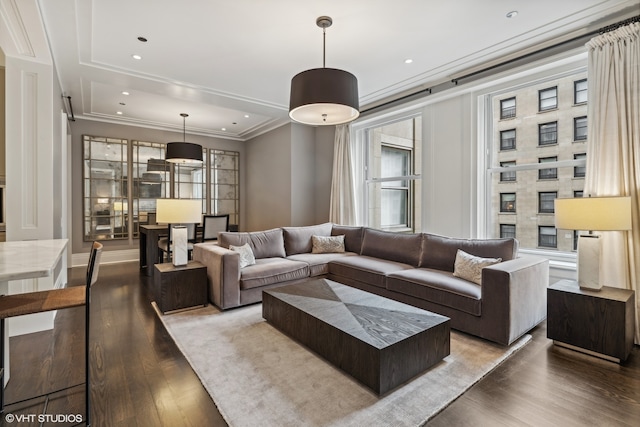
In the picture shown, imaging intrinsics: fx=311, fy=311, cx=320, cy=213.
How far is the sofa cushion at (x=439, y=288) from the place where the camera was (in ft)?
9.02

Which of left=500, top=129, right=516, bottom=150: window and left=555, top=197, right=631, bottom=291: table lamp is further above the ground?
left=500, top=129, right=516, bottom=150: window

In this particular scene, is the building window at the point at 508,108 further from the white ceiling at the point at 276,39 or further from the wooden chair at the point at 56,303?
the wooden chair at the point at 56,303

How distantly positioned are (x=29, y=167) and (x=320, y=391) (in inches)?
135

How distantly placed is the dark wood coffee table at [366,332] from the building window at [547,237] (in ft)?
7.00

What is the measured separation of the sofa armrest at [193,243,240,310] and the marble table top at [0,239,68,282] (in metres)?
1.37

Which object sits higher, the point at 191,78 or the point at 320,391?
the point at 191,78

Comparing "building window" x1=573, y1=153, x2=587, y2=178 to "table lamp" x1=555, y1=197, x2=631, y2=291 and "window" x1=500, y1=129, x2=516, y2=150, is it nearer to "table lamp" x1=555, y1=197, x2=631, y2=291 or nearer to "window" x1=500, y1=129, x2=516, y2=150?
"window" x1=500, y1=129, x2=516, y2=150

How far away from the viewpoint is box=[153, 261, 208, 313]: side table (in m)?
3.30

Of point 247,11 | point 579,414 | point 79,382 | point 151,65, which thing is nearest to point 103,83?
point 151,65

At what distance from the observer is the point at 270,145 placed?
6.81m

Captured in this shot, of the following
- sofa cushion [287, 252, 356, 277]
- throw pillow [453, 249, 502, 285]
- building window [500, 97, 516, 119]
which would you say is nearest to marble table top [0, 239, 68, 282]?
sofa cushion [287, 252, 356, 277]

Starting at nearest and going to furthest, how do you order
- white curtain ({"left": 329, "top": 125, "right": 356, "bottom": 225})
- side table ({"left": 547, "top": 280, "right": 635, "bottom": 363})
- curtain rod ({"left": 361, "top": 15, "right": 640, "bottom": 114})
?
1. side table ({"left": 547, "top": 280, "right": 635, "bottom": 363})
2. curtain rod ({"left": 361, "top": 15, "right": 640, "bottom": 114})
3. white curtain ({"left": 329, "top": 125, "right": 356, "bottom": 225})

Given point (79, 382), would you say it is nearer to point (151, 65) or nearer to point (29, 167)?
point (29, 167)

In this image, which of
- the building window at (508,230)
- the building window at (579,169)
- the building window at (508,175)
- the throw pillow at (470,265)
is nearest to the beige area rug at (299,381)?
the throw pillow at (470,265)
